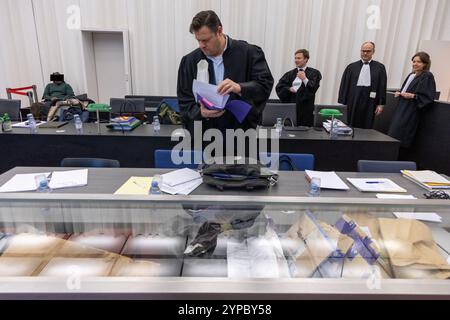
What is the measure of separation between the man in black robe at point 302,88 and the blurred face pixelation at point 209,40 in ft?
7.50

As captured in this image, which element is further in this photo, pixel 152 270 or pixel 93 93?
pixel 93 93

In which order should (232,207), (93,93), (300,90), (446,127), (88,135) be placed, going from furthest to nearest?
1. (93,93)
2. (300,90)
3. (446,127)
4. (88,135)
5. (232,207)

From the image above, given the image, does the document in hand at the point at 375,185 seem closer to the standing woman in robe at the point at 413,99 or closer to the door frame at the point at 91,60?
the standing woman in robe at the point at 413,99

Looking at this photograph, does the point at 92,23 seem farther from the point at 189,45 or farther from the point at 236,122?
the point at 236,122

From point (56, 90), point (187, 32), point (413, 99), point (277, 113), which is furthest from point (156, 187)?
point (56, 90)

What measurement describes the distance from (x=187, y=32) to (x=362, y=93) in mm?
2926

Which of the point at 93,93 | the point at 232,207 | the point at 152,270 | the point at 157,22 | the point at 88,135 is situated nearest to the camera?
the point at 152,270

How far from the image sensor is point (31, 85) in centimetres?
522

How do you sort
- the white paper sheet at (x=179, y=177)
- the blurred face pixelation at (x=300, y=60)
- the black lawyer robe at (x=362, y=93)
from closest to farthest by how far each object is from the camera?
the white paper sheet at (x=179, y=177)
the blurred face pixelation at (x=300, y=60)
the black lawyer robe at (x=362, y=93)

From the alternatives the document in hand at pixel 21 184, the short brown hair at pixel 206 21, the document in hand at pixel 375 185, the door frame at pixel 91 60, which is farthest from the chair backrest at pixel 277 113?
the door frame at pixel 91 60

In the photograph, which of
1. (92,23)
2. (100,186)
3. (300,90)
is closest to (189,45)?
(92,23)

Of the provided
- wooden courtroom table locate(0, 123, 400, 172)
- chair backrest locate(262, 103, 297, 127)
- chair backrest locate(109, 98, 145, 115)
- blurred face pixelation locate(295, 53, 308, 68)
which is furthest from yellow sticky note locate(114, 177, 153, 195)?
blurred face pixelation locate(295, 53, 308, 68)

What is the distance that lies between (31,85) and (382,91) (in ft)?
18.8

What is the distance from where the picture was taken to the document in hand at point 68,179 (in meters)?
1.55
